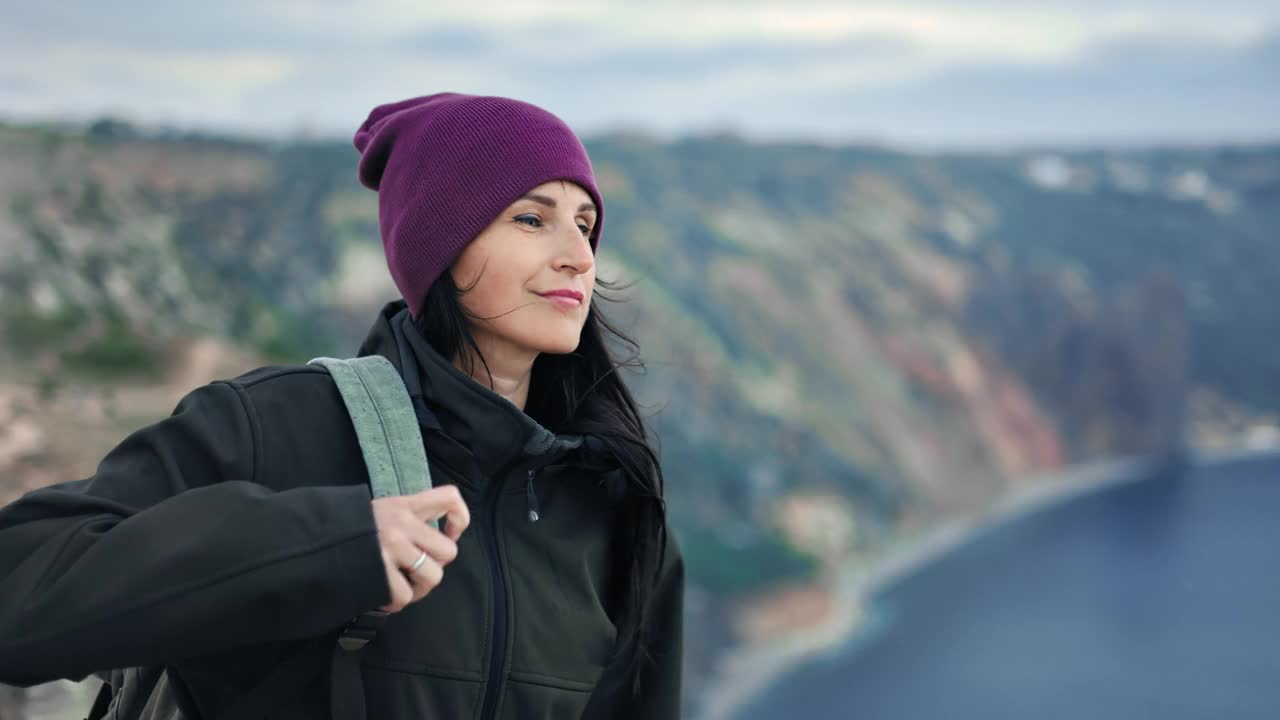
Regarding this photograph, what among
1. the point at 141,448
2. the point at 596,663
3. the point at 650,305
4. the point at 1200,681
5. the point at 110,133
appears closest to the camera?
the point at 141,448

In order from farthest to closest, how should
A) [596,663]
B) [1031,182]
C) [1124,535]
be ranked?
[1031,182] < [1124,535] < [596,663]

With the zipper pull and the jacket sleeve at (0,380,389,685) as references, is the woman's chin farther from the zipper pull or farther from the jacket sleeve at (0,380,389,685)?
the jacket sleeve at (0,380,389,685)

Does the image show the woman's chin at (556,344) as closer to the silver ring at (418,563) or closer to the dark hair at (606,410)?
the dark hair at (606,410)

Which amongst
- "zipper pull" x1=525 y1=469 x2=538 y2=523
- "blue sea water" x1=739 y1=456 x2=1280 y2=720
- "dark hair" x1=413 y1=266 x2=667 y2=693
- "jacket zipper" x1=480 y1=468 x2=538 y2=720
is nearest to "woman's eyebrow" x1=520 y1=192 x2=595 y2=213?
"dark hair" x1=413 y1=266 x2=667 y2=693

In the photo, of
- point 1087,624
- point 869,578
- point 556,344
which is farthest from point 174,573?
point 869,578

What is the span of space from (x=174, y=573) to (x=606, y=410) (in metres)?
0.82

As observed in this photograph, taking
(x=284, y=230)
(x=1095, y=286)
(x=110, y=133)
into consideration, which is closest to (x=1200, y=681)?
(x=1095, y=286)

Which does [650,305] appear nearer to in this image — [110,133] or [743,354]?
[743,354]

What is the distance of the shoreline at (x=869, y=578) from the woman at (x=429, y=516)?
1265 cm

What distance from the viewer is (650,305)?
59.5 feet

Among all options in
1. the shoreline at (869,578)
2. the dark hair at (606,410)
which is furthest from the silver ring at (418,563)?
the shoreline at (869,578)

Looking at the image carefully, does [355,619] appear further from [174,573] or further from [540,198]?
[540,198]

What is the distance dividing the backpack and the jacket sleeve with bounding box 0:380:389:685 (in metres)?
0.14

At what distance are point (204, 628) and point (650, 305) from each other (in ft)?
55.6
